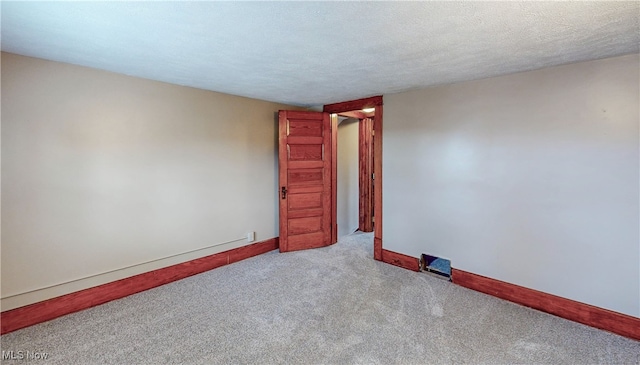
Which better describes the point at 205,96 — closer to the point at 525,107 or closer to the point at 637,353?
the point at 525,107

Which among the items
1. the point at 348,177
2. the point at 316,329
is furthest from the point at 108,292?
the point at 348,177

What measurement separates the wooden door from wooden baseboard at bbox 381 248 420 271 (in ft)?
3.35

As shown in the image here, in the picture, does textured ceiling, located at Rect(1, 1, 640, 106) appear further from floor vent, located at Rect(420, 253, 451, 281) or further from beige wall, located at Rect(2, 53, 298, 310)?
floor vent, located at Rect(420, 253, 451, 281)

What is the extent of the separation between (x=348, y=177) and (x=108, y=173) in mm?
3651

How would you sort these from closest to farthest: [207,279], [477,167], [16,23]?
[16,23] → [477,167] → [207,279]

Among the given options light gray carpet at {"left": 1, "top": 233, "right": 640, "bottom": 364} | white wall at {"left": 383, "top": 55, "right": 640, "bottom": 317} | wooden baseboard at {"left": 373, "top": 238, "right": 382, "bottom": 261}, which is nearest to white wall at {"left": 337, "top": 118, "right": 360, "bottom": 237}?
wooden baseboard at {"left": 373, "top": 238, "right": 382, "bottom": 261}

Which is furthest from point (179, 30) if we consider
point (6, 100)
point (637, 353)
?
point (637, 353)

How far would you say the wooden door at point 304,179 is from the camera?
13.2 feet

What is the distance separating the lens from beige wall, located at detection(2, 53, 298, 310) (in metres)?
2.21

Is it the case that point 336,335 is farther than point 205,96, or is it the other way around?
point 205,96

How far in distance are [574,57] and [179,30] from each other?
289 cm

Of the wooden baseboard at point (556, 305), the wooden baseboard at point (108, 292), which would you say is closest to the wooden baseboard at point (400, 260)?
the wooden baseboard at point (556, 305)

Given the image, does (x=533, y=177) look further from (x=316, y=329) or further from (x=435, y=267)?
(x=316, y=329)

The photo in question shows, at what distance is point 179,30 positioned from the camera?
171 cm
